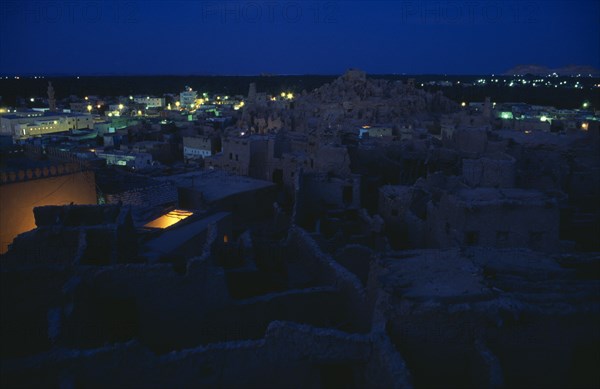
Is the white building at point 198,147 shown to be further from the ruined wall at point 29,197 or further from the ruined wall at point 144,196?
the ruined wall at point 29,197

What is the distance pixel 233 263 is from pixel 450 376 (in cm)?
649

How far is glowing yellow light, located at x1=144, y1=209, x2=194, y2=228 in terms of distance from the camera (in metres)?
15.7

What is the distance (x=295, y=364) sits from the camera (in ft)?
27.5

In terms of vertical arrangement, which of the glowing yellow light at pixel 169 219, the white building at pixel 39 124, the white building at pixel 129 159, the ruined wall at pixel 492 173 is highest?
Answer: the ruined wall at pixel 492 173

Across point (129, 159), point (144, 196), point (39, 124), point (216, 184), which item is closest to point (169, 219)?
point (144, 196)

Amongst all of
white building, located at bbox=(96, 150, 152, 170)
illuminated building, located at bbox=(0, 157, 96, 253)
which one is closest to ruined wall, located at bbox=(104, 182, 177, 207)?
illuminated building, located at bbox=(0, 157, 96, 253)

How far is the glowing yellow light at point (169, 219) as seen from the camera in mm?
15742

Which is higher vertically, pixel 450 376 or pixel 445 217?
pixel 445 217

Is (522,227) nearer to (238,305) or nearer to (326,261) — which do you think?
(326,261)

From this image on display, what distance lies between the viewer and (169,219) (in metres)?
16.3

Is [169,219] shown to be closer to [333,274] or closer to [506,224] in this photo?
[333,274]

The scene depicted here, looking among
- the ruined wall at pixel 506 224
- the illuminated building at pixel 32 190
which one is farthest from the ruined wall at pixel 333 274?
the illuminated building at pixel 32 190

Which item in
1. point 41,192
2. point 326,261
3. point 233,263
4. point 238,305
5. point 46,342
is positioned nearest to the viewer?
point 46,342

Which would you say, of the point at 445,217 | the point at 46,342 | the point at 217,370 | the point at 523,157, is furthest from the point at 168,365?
the point at 523,157
